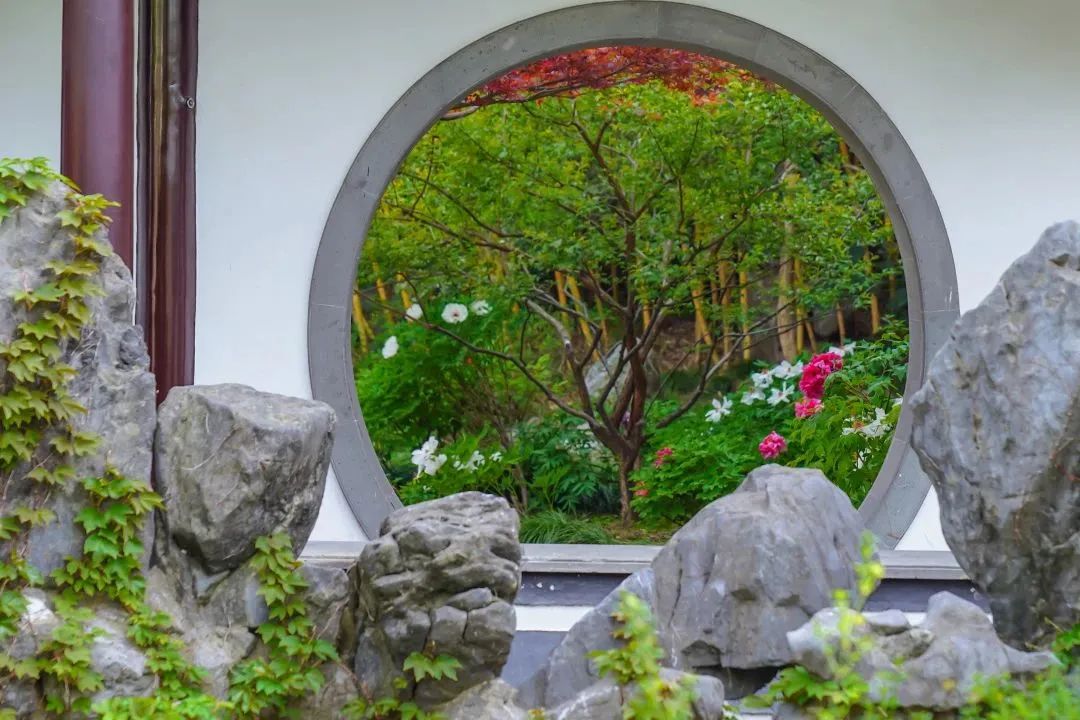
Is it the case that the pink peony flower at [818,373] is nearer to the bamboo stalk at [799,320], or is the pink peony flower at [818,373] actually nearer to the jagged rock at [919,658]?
the bamboo stalk at [799,320]

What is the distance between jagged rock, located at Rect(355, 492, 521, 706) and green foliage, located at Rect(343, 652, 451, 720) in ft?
Result: 0.07

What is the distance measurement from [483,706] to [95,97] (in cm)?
209

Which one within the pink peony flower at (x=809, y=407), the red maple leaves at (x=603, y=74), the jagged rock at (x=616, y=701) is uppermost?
the red maple leaves at (x=603, y=74)

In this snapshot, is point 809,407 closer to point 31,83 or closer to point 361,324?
point 31,83

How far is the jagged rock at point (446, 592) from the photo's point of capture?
2.78 metres

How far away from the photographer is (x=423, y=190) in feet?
24.6

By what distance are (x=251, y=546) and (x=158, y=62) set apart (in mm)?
2392

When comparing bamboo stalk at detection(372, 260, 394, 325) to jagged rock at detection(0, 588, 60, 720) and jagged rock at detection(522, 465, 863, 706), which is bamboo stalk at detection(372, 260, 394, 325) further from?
jagged rock at detection(0, 588, 60, 720)

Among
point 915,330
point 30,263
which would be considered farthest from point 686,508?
point 30,263

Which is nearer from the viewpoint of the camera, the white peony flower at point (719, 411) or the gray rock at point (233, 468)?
the gray rock at point (233, 468)

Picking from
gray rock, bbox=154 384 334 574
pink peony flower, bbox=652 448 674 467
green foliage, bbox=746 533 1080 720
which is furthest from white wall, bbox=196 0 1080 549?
pink peony flower, bbox=652 448 674 467

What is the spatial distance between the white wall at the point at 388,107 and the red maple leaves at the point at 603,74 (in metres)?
1.68

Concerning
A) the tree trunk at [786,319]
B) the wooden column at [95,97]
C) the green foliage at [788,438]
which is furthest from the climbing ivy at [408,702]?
the tree trunk at [786,319]

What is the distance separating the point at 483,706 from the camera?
9.45ft
